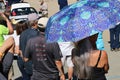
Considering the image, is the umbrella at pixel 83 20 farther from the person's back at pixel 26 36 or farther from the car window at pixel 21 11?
the car window at pixel 21 11

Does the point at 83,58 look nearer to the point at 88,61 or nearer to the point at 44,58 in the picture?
the point at 88,61

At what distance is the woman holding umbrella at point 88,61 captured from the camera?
161 inches

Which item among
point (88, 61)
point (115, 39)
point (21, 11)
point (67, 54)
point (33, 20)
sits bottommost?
point (21, 11)

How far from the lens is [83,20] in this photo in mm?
4152

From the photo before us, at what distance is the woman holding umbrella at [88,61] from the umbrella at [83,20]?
0.36 feet

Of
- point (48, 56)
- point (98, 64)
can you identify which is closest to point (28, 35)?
point (48, 56)

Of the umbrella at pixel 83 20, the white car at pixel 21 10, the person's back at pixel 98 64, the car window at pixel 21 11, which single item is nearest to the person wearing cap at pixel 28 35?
the umbrella at pixel 83 20

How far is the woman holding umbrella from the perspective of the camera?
4.08 meters

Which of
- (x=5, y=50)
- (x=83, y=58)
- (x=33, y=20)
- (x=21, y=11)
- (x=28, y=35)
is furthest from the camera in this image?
(x=21, y=11)

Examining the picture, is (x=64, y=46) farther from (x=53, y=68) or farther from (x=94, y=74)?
(x=94, y=74)

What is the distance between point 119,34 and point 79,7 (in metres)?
10.2

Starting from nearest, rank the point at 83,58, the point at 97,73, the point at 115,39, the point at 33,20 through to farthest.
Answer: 1. the point at 83,58
2. the point at 97,73
3. the point at 33,20
4. the point at 115,39

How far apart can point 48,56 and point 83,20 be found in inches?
74.6

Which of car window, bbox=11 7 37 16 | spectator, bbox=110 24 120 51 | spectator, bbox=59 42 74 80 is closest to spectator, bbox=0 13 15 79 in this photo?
spectator, bbox=59 42 74 80
